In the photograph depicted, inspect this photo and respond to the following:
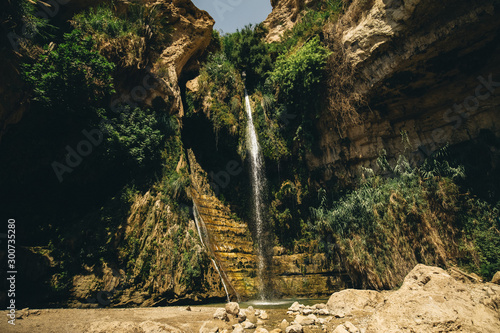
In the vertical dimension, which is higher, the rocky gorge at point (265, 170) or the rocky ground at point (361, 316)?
the rocky gorge at point (265, 170)

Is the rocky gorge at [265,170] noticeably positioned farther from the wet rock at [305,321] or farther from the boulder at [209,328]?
the boulder at [209,328]

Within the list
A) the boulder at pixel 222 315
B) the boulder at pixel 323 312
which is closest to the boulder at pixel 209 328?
the boulder at pixel 222 315

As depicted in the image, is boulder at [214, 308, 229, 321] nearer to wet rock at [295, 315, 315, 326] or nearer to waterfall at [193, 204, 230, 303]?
wet rock at [295, 315, 315, 326]

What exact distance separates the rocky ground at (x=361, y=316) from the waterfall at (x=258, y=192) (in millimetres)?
5269

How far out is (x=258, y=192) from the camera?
526 inches

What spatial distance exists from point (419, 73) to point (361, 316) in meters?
9.17

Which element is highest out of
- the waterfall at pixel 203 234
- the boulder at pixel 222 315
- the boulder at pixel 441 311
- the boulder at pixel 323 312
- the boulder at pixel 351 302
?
the waterfall at pixel 203 234

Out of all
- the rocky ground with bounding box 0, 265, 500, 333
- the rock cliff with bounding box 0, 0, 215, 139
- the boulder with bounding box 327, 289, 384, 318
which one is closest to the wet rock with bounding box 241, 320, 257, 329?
the rocky ground with bounding box 0, 265, 500, 333

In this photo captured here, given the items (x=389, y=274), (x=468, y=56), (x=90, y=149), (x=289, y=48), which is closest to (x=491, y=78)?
(x=468, y=56)

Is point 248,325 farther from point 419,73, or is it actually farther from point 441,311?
point 419,73

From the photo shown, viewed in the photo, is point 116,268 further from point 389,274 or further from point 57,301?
point 389,274

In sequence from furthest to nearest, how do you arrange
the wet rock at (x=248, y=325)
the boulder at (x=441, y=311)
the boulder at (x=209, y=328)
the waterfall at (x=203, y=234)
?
the waterfall at (x=203, y=234)
the wet rock at (x=248, y=325)
the boulder at (x=209, y=328)
the boulder at (x=441, y=311)

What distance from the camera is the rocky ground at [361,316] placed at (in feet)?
10.7

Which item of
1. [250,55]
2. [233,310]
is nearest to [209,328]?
[233,310]
